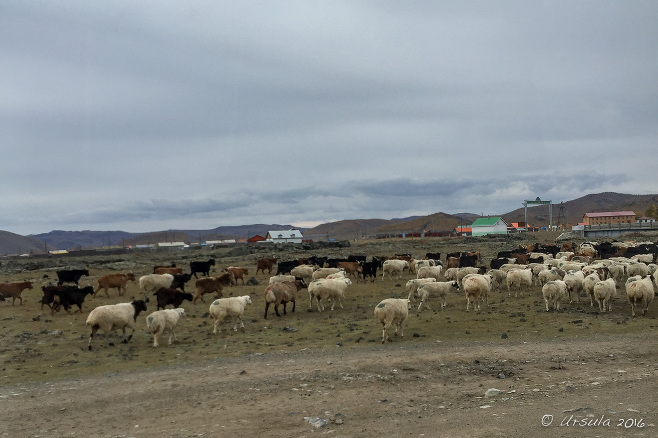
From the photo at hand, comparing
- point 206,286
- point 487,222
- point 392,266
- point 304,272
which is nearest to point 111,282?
point 206,286

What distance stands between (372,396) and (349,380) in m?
1.17

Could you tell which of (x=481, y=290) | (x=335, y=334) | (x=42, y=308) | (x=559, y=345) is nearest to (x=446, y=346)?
(x=559, y=345)

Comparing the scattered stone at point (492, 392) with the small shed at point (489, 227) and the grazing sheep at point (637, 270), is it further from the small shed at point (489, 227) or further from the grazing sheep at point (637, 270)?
the small shed at point (489, 227)

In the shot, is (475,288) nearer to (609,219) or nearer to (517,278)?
(517,278)

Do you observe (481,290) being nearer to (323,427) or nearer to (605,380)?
(605,380)

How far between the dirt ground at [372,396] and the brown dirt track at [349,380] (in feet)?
0.12

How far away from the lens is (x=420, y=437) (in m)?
7.63

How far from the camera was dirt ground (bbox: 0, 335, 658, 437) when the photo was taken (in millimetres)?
8148

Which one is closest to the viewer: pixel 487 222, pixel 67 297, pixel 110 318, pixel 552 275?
pixel 110 318

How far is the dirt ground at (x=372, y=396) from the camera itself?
26.7 feet

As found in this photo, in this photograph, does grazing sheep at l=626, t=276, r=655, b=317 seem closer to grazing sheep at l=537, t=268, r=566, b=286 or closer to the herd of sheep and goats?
the herd of sheep and goats

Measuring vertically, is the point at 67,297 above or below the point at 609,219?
below

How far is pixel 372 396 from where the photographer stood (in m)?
9.85

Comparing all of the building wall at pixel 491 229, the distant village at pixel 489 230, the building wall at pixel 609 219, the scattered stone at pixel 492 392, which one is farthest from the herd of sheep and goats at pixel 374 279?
the building wall at pixel 609 219
